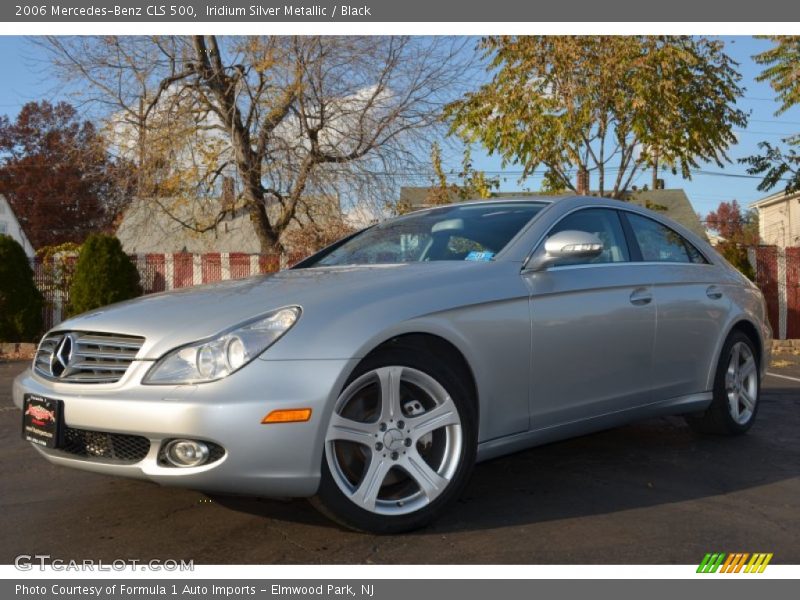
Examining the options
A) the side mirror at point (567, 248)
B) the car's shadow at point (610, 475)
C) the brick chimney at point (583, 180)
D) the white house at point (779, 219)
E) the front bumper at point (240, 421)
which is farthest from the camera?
the white house at point (779, 219)

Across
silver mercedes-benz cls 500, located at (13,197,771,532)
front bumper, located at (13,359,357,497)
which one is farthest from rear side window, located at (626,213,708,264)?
front bumper, located at (13,359,357,497)

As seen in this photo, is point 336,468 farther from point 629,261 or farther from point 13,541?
point 629,261

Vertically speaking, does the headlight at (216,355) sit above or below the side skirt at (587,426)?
above

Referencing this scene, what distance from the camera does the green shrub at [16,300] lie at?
13500 mm

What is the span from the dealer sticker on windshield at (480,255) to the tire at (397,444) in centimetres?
70

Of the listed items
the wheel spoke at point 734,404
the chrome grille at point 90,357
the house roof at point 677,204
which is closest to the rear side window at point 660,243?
the wheel spoke at point 734,404

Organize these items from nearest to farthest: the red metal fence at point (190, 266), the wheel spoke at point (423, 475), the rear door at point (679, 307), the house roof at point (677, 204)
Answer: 1. the wheel spoke at point (423, 475)
2. the rear door at point (679, 307)
3. the red metal fence at point (190, 266)
4. the house roof at point (677, 204)

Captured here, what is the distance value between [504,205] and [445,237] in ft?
1.58

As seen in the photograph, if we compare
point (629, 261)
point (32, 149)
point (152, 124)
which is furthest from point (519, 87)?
point (32, 149)

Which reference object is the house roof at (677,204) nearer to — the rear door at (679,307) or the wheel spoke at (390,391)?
the rear door at (679,307)

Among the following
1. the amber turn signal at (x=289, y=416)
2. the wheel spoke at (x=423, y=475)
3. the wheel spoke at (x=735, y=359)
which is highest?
the amber turn signal at (x=289, y=416)

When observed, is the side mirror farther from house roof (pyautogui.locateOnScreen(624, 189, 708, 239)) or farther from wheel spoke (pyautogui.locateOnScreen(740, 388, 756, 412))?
house roof (pyautogui.locateOnScreen(624, 189, 708, 239))

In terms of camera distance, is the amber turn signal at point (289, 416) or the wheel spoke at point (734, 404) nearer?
the amber turn signal at point (289, 416)

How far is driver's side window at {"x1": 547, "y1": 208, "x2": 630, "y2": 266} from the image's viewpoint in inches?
183
